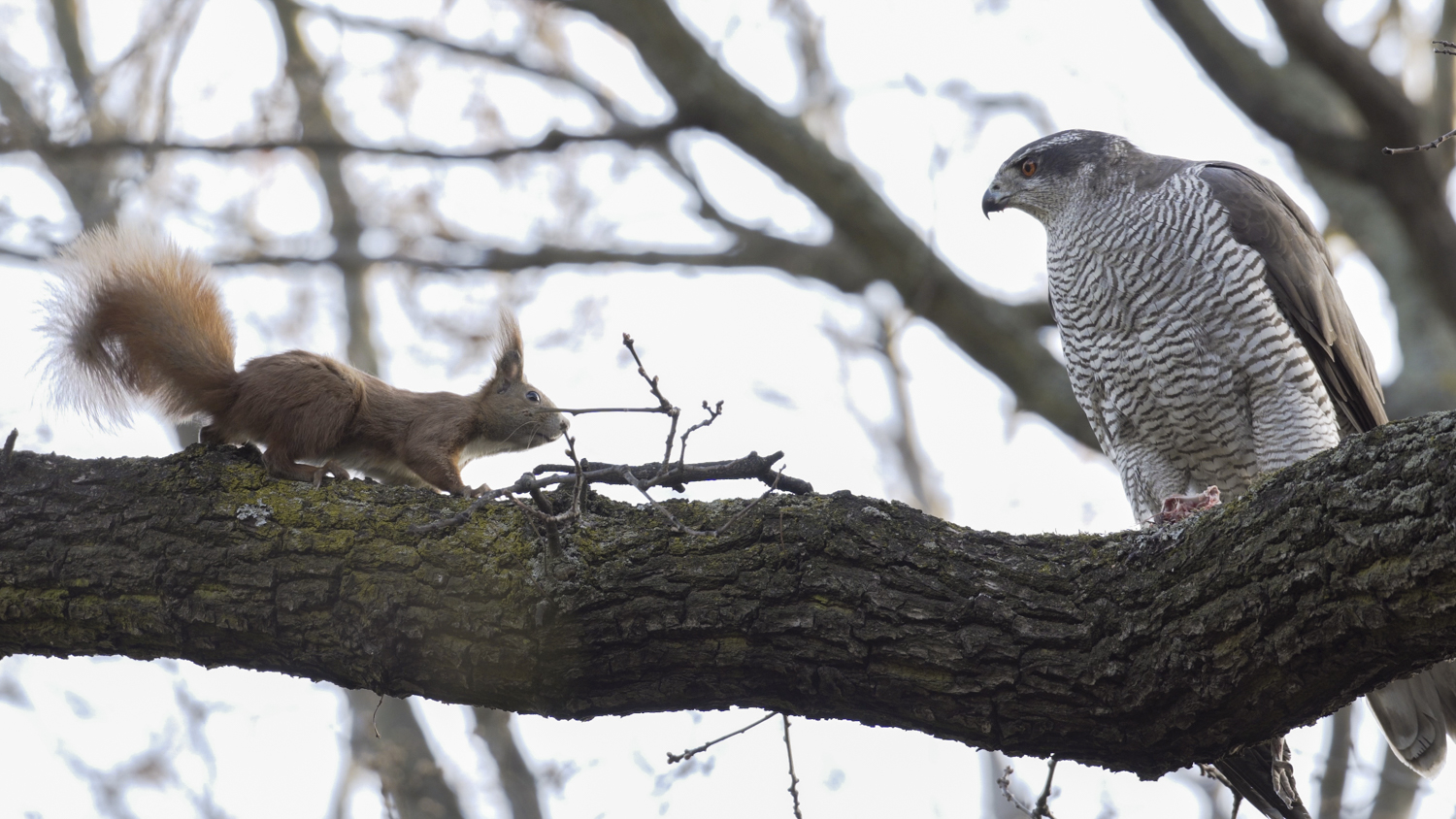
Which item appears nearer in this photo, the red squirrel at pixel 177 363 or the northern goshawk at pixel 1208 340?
the red squirrel at pixel 177 363

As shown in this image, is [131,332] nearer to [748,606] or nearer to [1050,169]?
[748,606]

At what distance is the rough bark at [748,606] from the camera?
9.29 ft

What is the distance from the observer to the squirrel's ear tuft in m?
4.90

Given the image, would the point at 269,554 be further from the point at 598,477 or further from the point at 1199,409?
the point at 1199,409

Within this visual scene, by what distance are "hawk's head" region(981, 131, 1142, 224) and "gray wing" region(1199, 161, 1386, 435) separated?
60cm

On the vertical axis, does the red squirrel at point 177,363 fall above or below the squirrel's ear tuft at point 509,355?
below

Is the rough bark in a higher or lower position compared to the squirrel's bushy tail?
lower

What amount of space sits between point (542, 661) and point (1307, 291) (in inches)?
148

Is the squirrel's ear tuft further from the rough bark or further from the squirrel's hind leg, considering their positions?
the rough bark

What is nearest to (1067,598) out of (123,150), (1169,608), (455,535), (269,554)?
(1169,608)

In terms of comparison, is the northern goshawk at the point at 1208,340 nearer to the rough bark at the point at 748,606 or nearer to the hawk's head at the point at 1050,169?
the hawk's head at the point at 1050,169

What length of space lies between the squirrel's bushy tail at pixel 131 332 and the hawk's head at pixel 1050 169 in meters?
4.07

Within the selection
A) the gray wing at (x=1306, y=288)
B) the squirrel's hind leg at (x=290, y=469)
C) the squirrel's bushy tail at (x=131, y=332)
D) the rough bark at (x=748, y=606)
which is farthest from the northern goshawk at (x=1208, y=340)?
the squirrel's bushy tail at (x=131, y=332)

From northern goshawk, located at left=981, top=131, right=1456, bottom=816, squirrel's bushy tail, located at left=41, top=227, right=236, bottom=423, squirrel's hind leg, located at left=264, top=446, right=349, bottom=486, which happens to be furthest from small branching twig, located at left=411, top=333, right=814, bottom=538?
northern goshawk, located at left=981, top=131, right=1456, bottom=816
